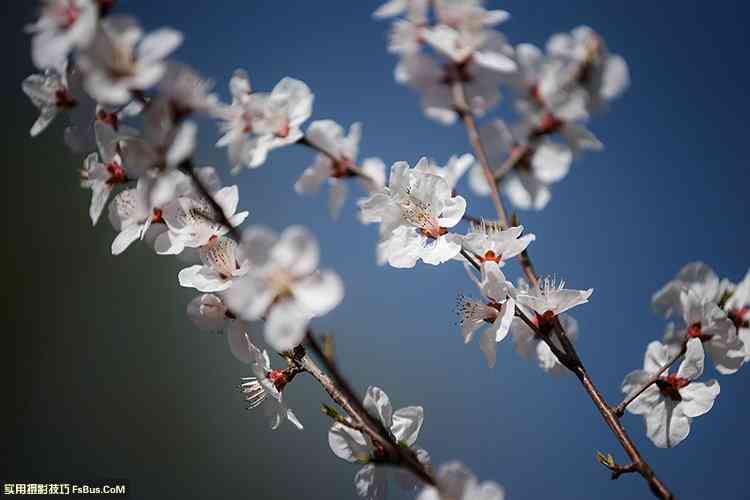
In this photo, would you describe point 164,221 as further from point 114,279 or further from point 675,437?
point 114,279

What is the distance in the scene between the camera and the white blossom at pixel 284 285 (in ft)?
1.36

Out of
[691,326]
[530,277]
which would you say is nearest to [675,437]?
[691,326]

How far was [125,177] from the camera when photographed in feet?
2.23

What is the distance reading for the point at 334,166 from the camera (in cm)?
83

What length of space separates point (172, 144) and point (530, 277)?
0.47 meters

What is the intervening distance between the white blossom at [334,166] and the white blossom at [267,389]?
258mm

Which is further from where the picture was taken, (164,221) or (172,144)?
(164,221)

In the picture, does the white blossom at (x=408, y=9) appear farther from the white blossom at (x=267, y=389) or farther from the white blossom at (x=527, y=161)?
the white blossom at (x=267, y=389)

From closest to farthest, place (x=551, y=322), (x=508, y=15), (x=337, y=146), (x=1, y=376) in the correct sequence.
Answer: (x=508, y=15) → (x=551, y=322) → (x=337, y=146) → (x=1, y=376)

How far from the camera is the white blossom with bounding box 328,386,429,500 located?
0.62 m

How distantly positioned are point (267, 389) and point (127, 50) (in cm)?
45

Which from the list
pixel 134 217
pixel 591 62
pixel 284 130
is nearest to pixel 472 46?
pixel 591 62

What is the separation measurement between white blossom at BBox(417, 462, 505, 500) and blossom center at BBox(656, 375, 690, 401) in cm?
38

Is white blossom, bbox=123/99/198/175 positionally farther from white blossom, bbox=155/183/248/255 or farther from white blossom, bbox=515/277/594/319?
white blossom, bbox=515/277/594/319
